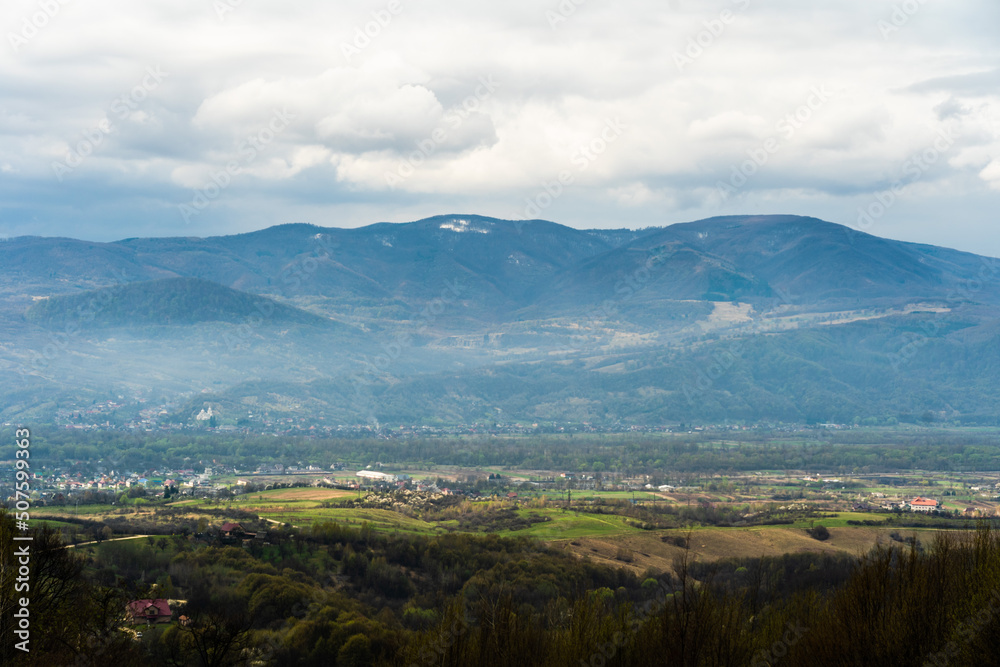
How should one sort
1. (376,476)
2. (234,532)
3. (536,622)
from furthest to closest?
(376,476)
(234,532)
(536,622)

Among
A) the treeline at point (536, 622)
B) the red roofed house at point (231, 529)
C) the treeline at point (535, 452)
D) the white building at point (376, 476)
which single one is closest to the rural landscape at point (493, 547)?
the treeline at point (536, 622)

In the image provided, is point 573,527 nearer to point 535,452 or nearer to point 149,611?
point 149,611

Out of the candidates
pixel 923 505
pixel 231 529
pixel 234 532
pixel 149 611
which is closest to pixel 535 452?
pixel 923 505

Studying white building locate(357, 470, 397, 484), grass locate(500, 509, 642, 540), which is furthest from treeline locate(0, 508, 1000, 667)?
white building locate(357, 470, 397, 484)

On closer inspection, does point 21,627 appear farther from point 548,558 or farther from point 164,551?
point 548,558

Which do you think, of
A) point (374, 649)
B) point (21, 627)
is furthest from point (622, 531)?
point (21, 627)

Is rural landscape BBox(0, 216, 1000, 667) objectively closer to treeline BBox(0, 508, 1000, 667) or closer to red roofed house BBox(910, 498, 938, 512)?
treeline BBox(0, 508, 1000, 667)

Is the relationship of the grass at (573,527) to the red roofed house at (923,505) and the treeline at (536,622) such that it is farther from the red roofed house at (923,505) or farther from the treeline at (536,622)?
the red roofed house at (923,505)
